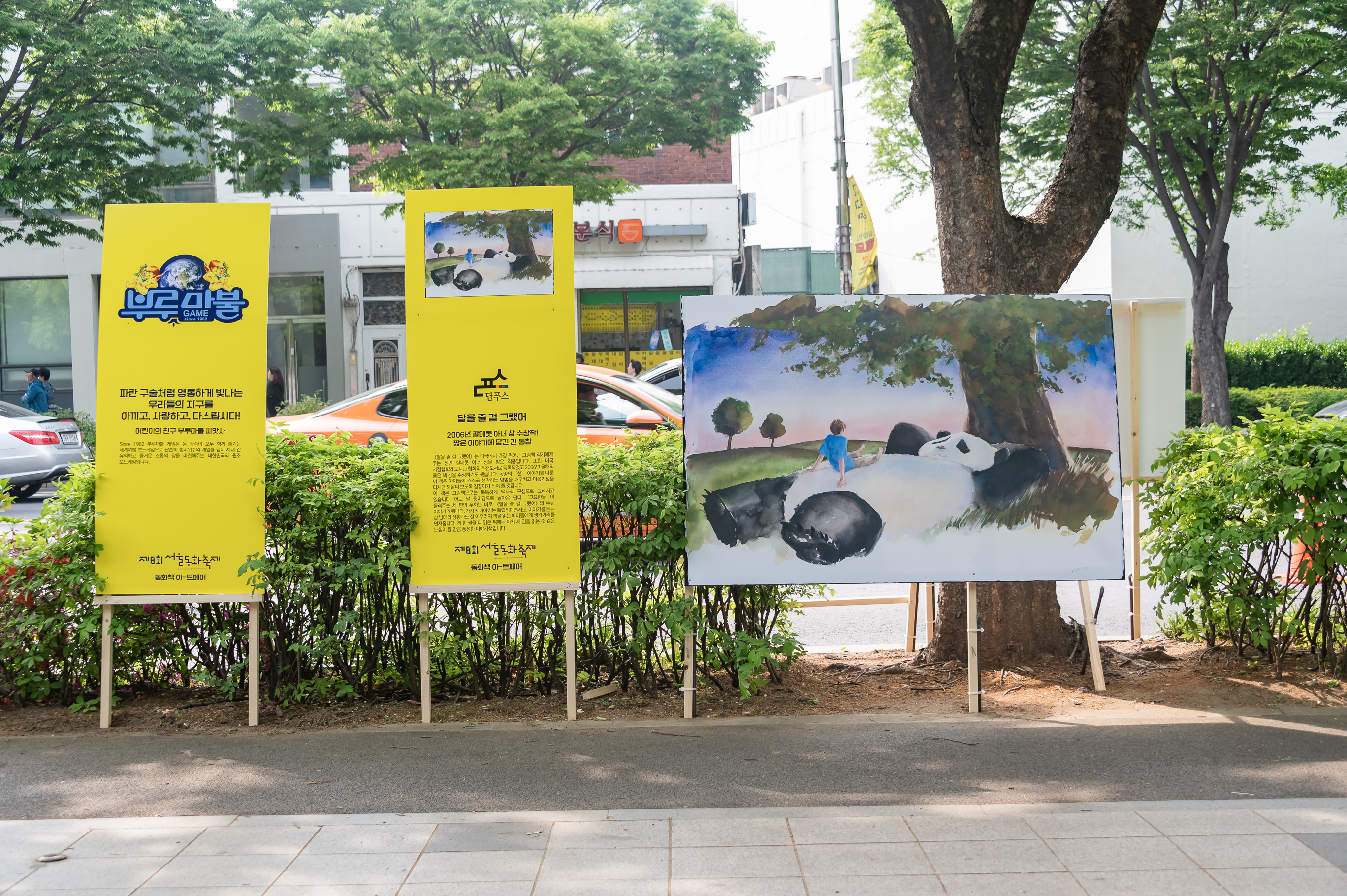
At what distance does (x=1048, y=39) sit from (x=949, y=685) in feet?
43.4

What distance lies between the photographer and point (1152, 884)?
342 cm

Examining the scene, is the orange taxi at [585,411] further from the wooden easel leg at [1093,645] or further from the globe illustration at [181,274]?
the wooden easel leg at [1093,645]

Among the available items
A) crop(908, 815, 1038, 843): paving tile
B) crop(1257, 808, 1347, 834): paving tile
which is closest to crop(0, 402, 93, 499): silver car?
crop(908, 815, 1038, 843): paving tile

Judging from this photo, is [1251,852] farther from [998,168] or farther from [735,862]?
[998,168]

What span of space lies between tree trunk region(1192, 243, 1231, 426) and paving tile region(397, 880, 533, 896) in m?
18.0

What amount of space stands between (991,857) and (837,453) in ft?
7.11

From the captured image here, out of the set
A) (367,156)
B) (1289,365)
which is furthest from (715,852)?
(1289,365)

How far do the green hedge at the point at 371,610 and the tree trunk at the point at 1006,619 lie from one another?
986 millimetres

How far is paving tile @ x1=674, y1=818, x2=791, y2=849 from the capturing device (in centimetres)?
380

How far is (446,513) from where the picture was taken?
5.32 metres

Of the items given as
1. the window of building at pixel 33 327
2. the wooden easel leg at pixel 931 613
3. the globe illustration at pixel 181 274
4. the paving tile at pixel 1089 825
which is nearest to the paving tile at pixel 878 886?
the paving tile at pixel 1089 825

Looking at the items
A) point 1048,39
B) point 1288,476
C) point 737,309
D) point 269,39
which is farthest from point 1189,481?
point 269,39

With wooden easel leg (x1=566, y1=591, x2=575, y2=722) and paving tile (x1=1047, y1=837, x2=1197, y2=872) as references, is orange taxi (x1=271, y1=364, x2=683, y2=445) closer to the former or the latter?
wooden easel leg (x1=566, y1=591, x2=575, y2=722)

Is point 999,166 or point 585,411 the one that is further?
point 585,411
